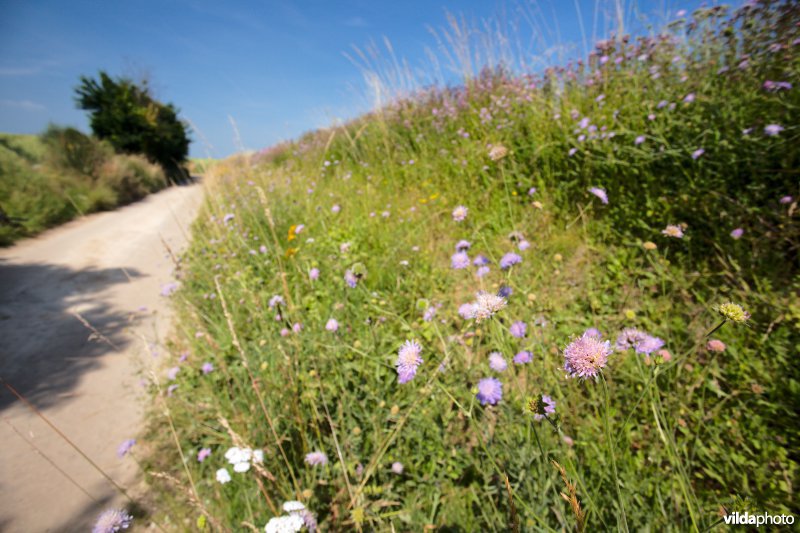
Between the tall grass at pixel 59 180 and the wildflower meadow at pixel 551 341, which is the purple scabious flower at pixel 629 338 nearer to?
the wildflower meadow at pixel 551 341

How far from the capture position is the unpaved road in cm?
152

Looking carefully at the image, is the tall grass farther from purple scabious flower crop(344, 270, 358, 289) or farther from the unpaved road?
purple scabious flower crop(344, 270, 358, 289)

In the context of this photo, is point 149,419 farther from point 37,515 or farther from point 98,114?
point 98,114

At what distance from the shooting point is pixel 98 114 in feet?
43.7

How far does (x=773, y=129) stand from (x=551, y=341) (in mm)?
1615

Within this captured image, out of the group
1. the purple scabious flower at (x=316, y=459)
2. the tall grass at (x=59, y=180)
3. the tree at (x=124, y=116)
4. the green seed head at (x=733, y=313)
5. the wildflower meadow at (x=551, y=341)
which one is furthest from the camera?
the tree at (x=124, y=116)

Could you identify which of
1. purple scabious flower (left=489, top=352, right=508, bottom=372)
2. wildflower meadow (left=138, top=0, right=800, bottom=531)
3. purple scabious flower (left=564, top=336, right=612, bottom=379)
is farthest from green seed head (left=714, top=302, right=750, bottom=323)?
purple scabious flower (left=489, top=352, right=508, bottom=372)

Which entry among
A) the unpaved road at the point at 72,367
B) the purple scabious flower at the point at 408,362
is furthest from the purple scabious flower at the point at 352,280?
the unpaved road at the point at 72,367

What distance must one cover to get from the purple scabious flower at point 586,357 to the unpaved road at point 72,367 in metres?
1.40

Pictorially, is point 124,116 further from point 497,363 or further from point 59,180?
point 497,363

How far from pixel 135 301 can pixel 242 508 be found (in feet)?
9.42

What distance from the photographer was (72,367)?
7.70ft

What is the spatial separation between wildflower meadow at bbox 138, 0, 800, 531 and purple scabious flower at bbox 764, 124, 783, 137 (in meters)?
0.01

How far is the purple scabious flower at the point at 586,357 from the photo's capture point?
671 millimetres
